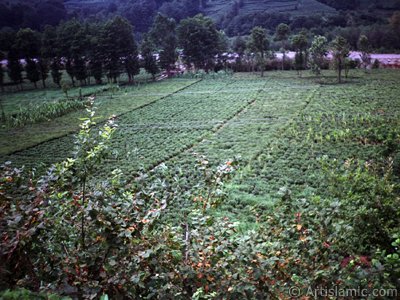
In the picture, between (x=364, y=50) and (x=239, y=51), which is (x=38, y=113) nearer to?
(x=239, y=51)

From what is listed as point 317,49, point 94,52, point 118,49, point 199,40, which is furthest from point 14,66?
point 317,49

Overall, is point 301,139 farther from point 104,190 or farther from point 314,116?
point 104,190

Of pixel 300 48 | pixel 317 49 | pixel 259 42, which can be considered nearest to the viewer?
pixel 317 49

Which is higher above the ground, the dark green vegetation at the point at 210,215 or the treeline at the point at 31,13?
the treeline at the point at 31,13

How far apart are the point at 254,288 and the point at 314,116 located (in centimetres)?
1881

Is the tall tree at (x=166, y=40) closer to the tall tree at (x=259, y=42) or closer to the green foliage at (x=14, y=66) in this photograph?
the tall tree at (x=259, y=42)

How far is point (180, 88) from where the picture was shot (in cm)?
3494

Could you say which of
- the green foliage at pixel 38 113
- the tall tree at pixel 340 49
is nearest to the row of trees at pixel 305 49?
the tall tree at pixel 340 49

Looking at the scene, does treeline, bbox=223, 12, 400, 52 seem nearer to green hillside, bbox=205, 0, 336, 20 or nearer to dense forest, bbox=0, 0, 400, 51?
dense forest, bbox=0, 0, 400, 51

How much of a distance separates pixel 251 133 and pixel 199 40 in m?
28.4

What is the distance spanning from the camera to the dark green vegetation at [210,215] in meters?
2.78

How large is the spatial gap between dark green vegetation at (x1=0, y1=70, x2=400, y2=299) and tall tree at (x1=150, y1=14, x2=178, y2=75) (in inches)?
1034

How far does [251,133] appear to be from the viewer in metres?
18.3

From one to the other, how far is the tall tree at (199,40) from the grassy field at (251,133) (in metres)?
12.4
